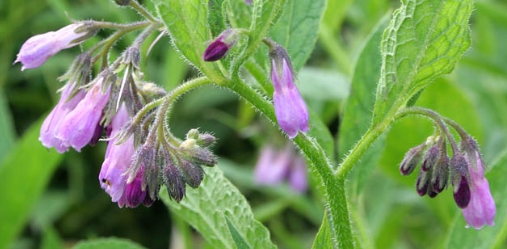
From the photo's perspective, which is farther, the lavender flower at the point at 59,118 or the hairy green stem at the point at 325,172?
the lavender flower at the point at 59,118

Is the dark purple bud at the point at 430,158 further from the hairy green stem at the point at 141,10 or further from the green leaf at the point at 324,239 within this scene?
the hairy green stem at the point at 141,10

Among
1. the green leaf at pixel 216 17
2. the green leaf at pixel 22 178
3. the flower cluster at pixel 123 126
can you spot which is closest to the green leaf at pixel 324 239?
the flower cluster at pixel 123 126

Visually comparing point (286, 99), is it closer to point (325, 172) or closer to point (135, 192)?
point (325, 172)

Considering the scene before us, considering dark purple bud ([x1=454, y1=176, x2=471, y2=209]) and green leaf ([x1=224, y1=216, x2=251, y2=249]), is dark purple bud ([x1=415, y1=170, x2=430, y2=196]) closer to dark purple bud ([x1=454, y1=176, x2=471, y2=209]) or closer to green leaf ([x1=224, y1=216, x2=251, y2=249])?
dark purple bud ([x1=454, y1=176, x2=471, y2=209])

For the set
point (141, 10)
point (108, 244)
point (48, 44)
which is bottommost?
point (108, 244)

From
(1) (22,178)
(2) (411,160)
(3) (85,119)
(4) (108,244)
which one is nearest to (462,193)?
(2) (411,160)

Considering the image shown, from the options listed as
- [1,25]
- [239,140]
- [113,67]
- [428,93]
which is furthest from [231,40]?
[1,25]
